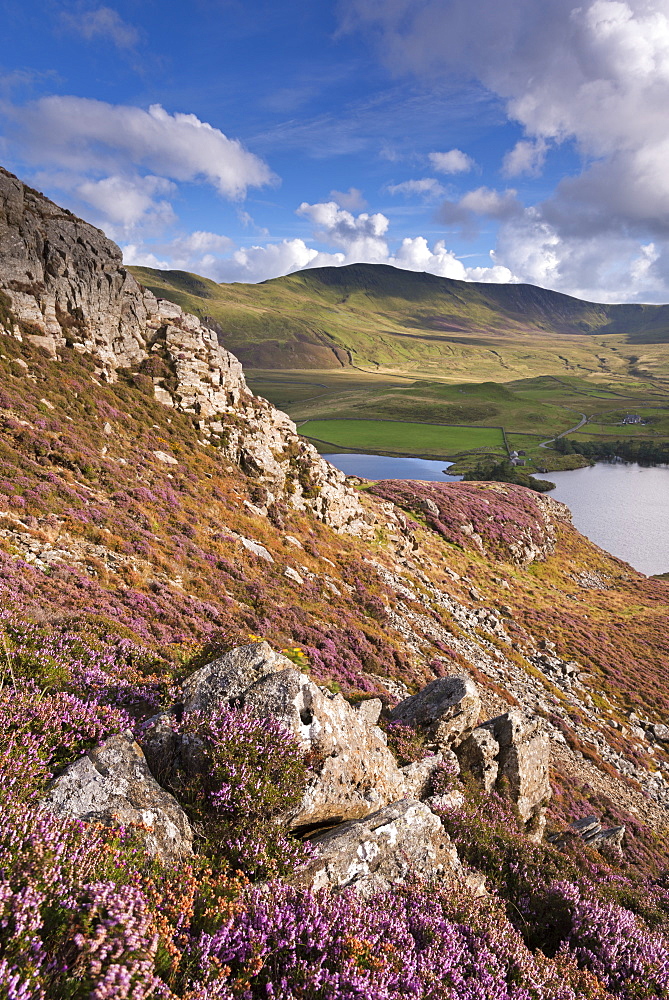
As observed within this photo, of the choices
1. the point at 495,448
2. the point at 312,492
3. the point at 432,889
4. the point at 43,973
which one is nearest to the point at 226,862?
the point at 43,973

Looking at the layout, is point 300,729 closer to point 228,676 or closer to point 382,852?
point 228,676

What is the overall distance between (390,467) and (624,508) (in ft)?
179

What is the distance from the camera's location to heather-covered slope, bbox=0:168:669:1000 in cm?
392

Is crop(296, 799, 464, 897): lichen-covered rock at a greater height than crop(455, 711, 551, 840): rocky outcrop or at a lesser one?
greater

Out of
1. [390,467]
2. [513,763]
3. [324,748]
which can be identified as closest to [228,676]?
[324,748]

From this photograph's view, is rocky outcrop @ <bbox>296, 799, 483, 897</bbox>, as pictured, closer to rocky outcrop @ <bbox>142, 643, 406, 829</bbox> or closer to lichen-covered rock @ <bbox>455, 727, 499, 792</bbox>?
rocky outcrop @ <bbox>142, 643, 406, 829</bbox>

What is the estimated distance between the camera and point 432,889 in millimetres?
5980

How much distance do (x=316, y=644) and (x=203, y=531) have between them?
7.55 m

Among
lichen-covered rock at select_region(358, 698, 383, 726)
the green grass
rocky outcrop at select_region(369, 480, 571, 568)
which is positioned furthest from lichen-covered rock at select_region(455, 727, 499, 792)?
the green grass

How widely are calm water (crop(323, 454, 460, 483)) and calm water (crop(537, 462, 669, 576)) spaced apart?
92.8 ft

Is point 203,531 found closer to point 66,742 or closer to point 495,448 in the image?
point 66,742

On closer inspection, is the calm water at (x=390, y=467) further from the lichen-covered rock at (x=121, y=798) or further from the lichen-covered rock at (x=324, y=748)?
the lichen-covered rock at (x=121, y=798)

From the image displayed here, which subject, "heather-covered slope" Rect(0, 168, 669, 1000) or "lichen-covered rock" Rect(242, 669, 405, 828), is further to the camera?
"lichen-covered rock" Rect(242, 669, 405, 828)

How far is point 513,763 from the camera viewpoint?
1209cm
